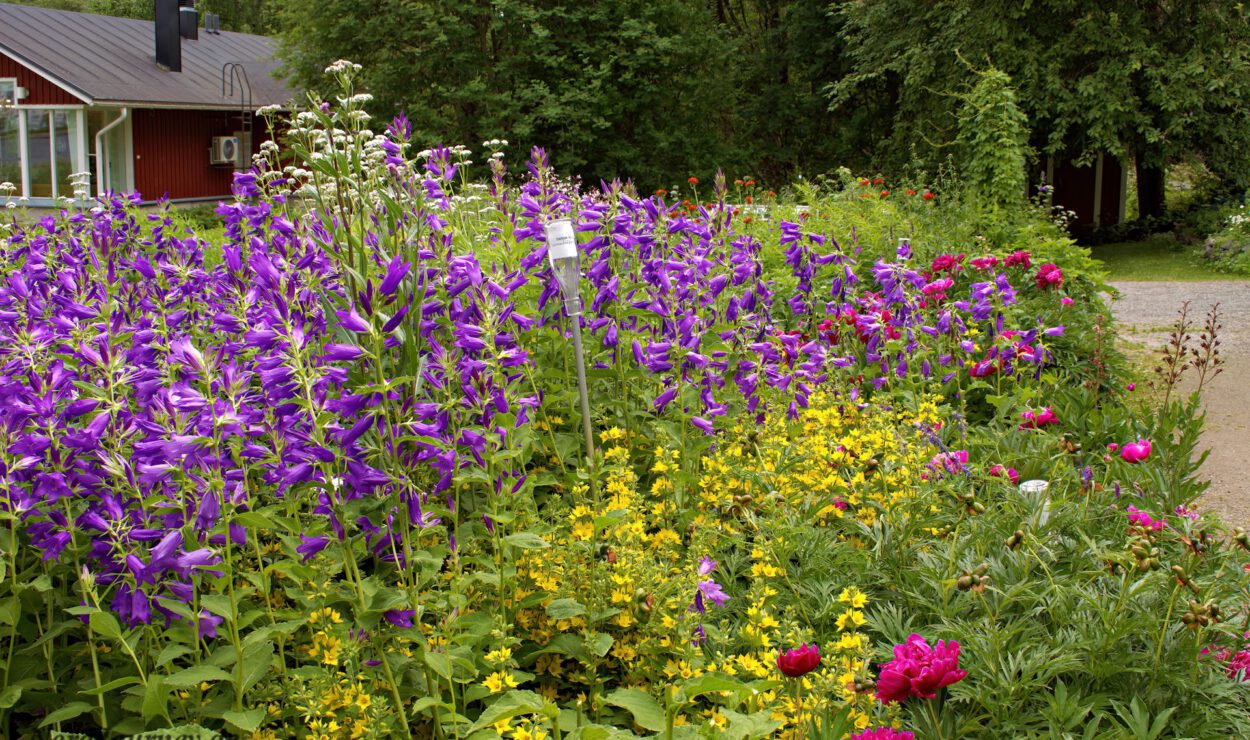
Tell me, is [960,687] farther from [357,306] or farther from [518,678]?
[357,306]

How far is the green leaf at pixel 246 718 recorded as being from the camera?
2.05 meters

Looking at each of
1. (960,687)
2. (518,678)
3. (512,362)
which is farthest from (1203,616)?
(512,362)

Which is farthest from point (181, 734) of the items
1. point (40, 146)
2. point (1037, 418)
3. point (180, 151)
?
point (180, 151)

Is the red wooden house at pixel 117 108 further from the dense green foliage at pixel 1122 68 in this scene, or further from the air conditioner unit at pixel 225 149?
the dense green foliage at pixel 1122 68

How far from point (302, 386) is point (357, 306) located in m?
0.21

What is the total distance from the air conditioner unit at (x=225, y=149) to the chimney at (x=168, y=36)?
2.21m

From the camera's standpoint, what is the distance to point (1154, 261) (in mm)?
16625

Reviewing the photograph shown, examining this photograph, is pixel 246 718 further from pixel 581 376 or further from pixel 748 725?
pixel 581 376

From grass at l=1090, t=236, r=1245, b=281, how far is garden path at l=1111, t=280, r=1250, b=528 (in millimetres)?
861

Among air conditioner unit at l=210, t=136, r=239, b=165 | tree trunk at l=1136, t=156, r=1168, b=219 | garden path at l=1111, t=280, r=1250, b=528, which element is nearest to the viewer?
garden path at l=1111, t=280, r=1250, b=528

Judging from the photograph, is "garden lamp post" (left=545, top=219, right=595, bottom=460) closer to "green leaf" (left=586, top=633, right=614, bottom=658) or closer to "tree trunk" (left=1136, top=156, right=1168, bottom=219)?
"green leaf" (left=586, top=633, right=614, bottom=658)

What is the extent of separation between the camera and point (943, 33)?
18.7 m

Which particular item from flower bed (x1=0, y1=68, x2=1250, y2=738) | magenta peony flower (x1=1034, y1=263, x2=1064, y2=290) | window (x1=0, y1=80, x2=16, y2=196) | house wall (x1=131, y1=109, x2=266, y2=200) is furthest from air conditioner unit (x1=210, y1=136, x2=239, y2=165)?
flower bed (x1=0, y1=68, x2=1250, y2=738)

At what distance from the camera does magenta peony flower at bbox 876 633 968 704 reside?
181 cm
